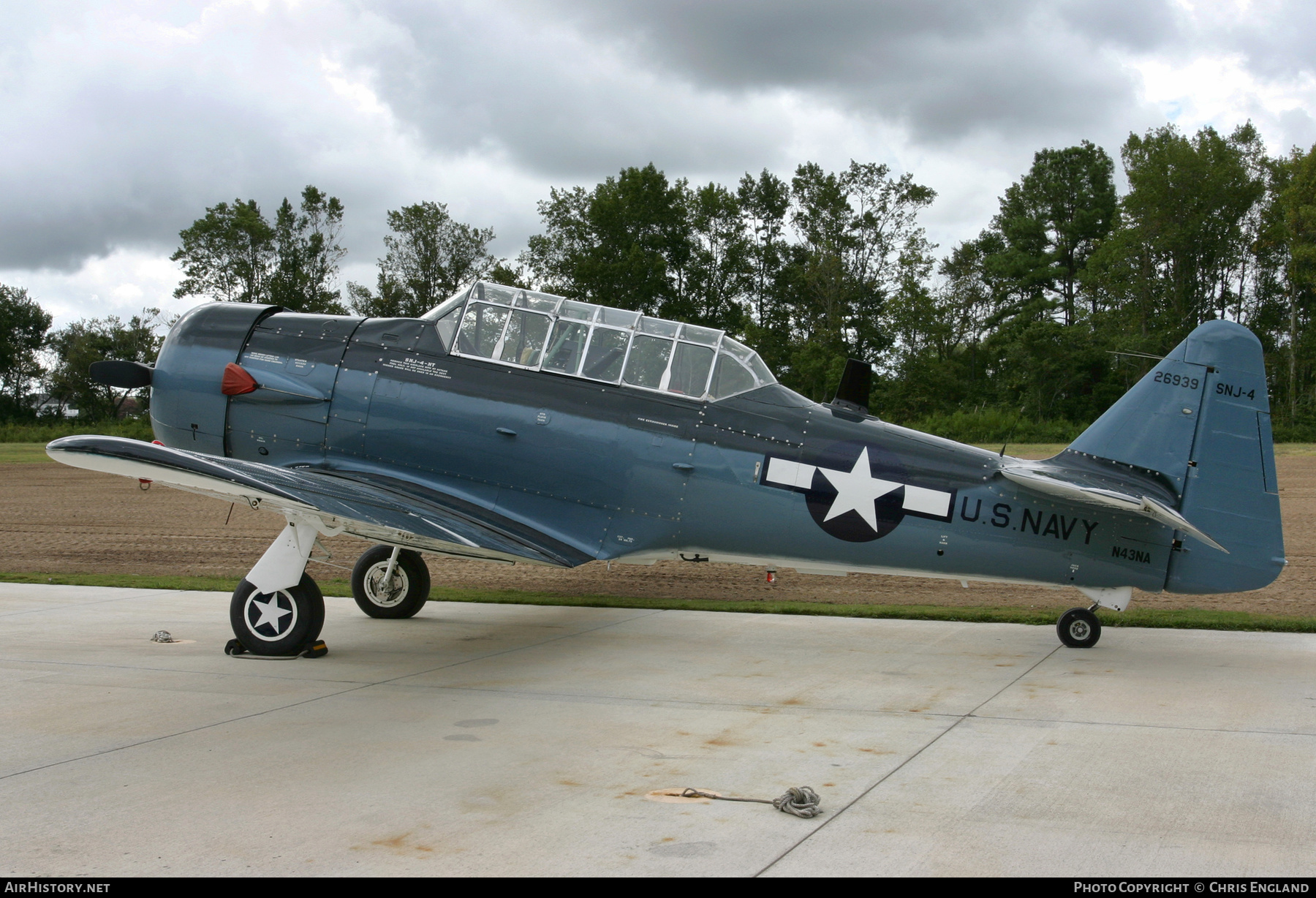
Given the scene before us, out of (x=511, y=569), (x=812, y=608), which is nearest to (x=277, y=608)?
(x=812, y=608)

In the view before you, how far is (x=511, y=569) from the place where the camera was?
524 inches

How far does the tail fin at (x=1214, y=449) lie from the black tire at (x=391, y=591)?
6.23 metres

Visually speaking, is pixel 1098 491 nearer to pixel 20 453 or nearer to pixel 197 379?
pixel 197 379

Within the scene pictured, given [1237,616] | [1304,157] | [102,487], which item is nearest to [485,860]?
[1237,616]

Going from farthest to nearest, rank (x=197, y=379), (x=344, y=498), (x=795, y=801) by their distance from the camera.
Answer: (x=197, y=379), (x=344, y=498), (x=795, y=801)

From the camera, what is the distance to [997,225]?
187 ft

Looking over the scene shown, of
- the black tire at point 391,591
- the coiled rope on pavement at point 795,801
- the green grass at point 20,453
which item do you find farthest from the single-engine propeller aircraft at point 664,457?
the green grass at point 20,453

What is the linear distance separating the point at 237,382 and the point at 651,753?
197 inches

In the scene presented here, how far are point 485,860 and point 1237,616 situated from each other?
836 centimetres

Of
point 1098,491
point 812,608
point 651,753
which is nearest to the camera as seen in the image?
point 651,753

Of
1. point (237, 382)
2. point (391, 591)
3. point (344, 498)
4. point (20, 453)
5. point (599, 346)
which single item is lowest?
point (20, 453)

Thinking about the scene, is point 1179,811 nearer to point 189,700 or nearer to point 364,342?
point 189,700

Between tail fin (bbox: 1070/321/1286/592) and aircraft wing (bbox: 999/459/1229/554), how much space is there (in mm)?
176

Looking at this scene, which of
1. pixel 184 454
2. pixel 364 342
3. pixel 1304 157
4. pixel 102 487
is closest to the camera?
pixel 184 454
